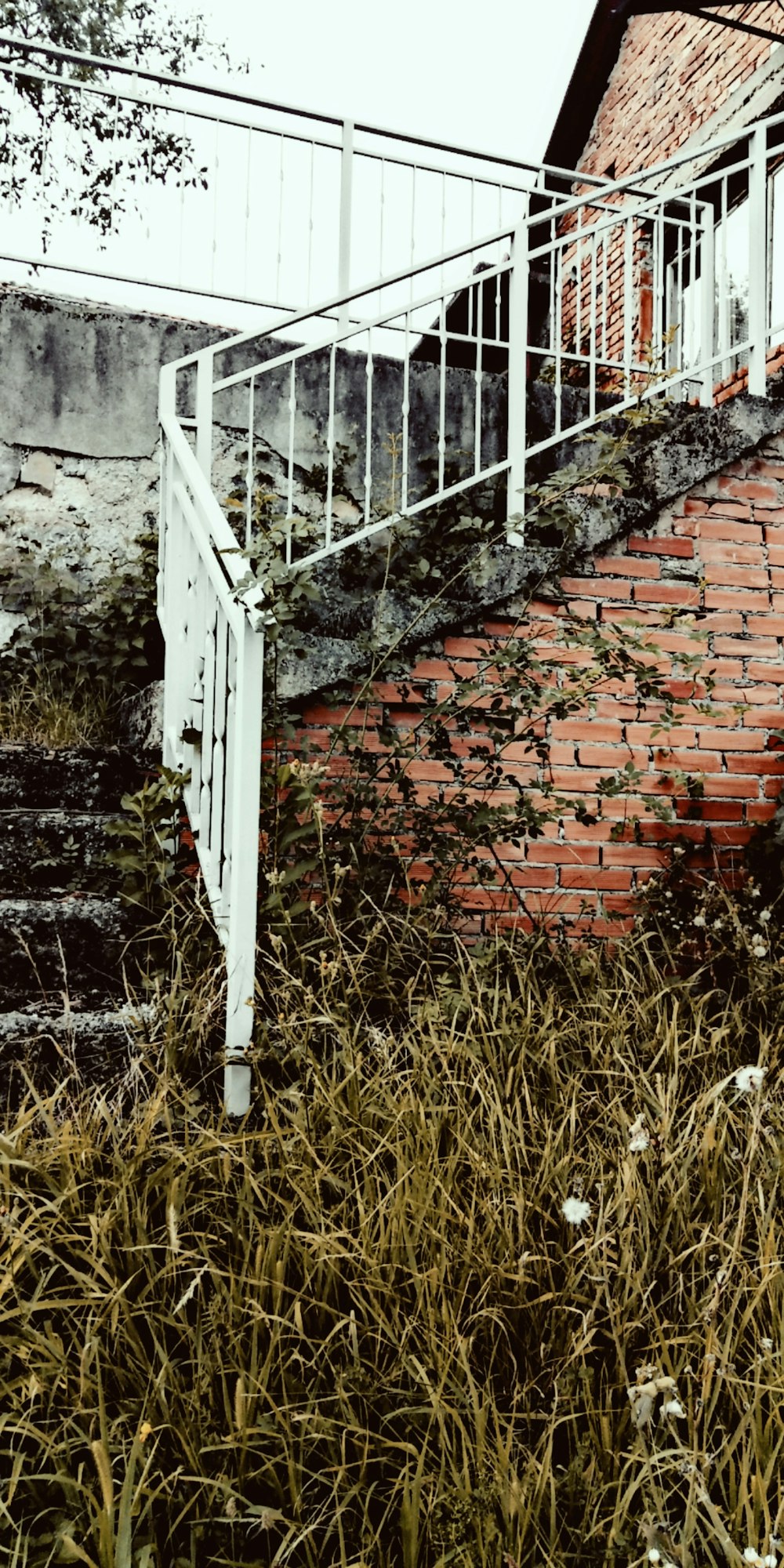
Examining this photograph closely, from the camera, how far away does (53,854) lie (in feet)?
9.92

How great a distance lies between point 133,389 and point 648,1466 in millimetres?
4282

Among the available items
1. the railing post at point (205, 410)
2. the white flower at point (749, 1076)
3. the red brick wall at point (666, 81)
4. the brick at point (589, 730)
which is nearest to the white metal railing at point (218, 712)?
the railing post at point (205, 410)

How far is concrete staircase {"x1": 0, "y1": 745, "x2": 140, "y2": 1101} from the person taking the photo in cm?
242

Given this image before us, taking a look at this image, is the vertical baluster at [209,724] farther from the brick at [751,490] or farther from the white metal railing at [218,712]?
the brick at [751,490]

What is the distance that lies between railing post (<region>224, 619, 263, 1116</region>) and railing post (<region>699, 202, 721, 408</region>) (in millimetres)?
2433

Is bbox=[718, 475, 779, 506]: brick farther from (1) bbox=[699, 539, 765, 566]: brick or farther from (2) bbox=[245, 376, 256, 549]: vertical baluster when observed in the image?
(2) bbox=[245, 376, 256, 549]: vertical baluster

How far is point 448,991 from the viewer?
2684 mm

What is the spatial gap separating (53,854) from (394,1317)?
162cm

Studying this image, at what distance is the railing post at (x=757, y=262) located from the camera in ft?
13.4

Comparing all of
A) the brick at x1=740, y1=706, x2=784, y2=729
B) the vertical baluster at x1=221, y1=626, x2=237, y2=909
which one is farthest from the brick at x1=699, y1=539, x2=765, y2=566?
the vertical baluster at x1=221, y1=626, x2=237, y2=909

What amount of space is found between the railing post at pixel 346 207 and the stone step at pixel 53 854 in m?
3.15

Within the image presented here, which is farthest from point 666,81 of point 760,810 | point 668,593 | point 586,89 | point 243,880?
point 243,880

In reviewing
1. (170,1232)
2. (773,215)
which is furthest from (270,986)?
(773,215)

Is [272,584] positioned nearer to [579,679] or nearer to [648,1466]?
[579,679]
